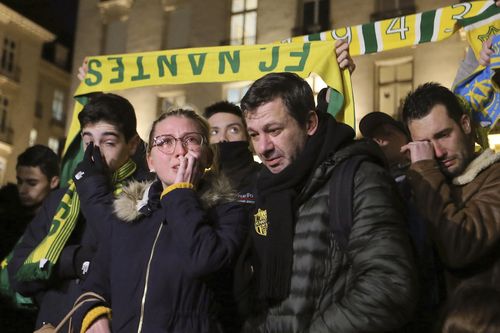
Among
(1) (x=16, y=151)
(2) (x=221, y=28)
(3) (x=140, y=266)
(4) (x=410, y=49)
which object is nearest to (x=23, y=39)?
(1) (x=16, y=151)

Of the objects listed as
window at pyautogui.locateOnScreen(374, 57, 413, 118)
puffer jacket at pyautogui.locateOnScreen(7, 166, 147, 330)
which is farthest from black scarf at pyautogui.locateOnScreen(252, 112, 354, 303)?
window at pyautogui.locateOnScreen(374, 57, 413, 118)

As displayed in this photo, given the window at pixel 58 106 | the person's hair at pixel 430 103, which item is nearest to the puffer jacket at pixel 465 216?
the person's hair at pixel 430 103

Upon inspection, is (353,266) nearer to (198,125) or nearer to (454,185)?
(454,185)

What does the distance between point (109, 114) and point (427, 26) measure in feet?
8.87

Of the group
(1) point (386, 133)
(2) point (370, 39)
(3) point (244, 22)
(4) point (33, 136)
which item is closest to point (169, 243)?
(1) point (386, 133)

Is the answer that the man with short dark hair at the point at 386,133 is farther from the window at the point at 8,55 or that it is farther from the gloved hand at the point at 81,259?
the window at the point at 8,55

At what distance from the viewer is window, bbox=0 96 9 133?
3191 cm

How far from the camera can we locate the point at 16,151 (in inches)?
1264

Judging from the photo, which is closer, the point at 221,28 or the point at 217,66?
the point at 217,66

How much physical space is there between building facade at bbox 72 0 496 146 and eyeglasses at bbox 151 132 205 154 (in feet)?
42.9

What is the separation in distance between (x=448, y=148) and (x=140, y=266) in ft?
5.39

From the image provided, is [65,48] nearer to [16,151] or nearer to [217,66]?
[16,151]

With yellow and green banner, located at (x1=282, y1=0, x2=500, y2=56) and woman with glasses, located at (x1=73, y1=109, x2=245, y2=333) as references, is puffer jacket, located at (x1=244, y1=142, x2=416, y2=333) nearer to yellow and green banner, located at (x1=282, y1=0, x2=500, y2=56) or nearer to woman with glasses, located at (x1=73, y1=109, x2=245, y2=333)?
woman with glasses, located at (x1=73, y1=109, x2=245, y2=333)

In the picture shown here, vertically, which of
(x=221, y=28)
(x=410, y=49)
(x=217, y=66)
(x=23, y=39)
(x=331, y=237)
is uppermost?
(x=23, y=39)
